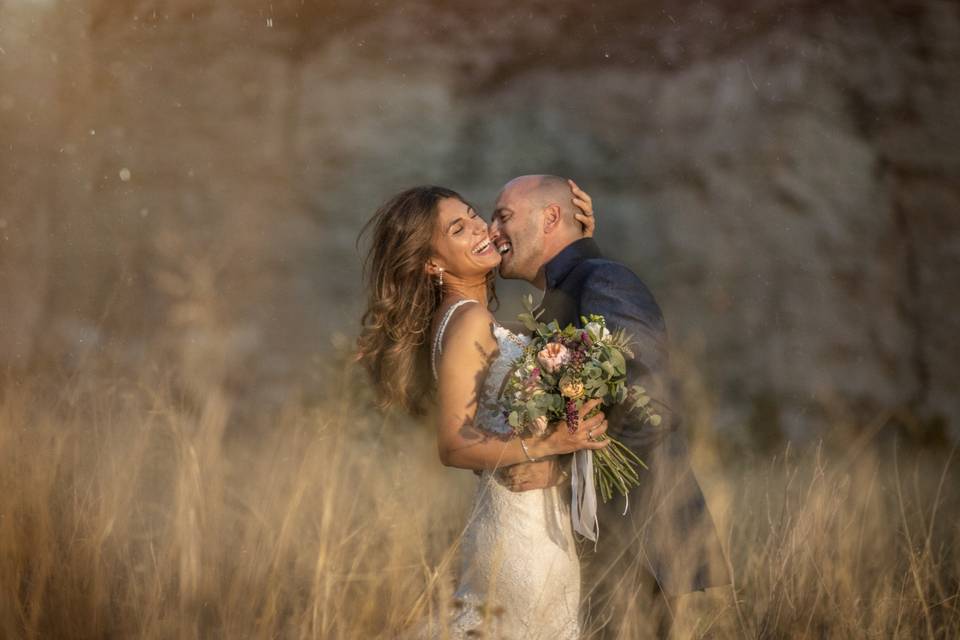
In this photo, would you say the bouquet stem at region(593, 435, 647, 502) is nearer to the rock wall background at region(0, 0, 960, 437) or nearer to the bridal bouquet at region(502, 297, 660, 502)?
the bridal bouquet at region(502, 297, 660, 502)

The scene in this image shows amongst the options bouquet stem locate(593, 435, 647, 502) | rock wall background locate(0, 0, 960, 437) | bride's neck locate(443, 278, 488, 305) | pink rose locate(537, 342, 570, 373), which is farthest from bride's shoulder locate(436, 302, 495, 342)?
rock wall background locate(0, 0, 960, 437)

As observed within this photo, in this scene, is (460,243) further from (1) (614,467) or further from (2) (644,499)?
(2) (644,499)

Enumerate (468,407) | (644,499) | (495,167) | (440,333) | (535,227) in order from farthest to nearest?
(495,167)
(535,227)
(644,499)
(440,333)
(468,407)

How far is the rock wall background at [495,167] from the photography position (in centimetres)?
620

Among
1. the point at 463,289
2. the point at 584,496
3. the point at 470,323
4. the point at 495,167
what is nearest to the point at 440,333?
the point at 470,323

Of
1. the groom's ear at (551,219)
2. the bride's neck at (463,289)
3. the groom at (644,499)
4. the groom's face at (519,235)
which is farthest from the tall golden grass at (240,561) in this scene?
the groom's ear at (551,219)

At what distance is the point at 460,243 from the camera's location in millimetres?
3475

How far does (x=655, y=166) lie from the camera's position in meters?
6.48

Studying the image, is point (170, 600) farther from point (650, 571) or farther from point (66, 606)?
point (650, 571)

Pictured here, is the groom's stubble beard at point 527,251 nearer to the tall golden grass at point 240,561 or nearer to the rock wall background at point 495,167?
the tall golden grass at point 240,561

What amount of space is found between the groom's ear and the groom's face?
17mm

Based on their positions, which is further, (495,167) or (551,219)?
(495,167)

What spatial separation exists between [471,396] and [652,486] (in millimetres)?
625

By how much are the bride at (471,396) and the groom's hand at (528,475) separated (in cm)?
2
